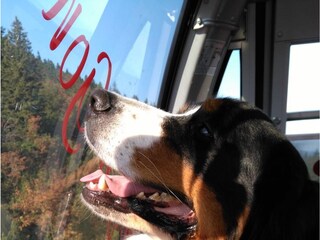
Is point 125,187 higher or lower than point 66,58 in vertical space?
lower

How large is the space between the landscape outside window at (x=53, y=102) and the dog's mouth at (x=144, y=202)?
0.23 meters

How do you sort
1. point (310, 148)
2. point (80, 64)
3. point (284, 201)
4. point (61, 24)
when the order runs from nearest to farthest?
1. point (284, 201)
2. point (61, 24)
3. point (80, 64)
4. point (310, 148)

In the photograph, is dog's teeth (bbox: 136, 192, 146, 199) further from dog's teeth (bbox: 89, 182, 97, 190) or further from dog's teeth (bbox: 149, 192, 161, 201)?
dog's teeth (bbox: 89, 182, 97, 190)

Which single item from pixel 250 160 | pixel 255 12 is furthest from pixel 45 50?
pixel 255 12

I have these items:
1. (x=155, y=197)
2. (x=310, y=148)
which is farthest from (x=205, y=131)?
(x=310, y=148)

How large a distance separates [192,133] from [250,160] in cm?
→ 21

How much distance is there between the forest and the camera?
4.69 ft

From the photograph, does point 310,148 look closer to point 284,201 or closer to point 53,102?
point 284,201

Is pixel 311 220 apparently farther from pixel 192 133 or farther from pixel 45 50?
pixel 45 50

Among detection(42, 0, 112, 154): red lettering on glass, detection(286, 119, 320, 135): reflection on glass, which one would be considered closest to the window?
detection(286, 119, 320, 135): reflection on glass

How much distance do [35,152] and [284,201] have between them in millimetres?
847

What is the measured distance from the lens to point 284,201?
1.37m

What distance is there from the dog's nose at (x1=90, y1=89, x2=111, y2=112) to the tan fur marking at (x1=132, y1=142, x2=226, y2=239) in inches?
7.1

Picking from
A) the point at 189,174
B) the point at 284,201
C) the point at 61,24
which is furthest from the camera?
the point at 61,24
